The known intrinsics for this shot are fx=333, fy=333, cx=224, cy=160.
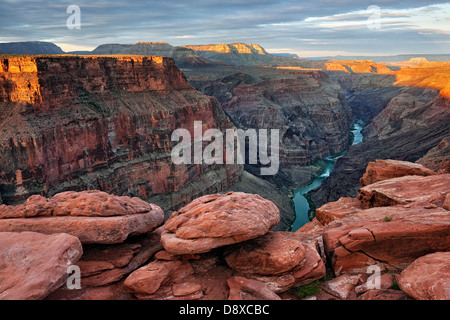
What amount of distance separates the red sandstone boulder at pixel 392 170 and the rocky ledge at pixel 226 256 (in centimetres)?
961

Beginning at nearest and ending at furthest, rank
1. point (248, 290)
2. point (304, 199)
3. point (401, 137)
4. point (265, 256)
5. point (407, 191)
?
point (248, 290)
point (265, 256)
point (407, 191)
point (304, 199)
point (401, 137)

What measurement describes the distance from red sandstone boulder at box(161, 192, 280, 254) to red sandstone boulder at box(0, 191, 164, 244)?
1.92m

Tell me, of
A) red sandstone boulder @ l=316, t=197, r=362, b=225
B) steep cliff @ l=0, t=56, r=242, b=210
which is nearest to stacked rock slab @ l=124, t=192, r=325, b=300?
red sandstone boulder @ l=316, t=197, r=362, b=225

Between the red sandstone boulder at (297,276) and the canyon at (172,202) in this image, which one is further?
the red sandstone boulder at (297,276)

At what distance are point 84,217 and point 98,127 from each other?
32.6 m

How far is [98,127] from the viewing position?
45219 millimetres

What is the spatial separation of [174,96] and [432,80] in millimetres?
126761

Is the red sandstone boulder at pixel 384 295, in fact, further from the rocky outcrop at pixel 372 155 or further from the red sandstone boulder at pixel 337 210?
the rocky outcrop at pixel 372 155

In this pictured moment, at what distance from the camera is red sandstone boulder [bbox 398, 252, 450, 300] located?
11.0 metres

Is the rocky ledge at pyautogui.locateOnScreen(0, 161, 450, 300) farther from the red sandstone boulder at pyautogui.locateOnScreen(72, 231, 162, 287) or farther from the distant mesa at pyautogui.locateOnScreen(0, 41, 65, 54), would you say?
the distant mesa at pyautogui.locateOnScreen(0, 41, 65, 54)

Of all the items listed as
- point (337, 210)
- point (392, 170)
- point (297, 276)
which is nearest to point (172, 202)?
point (337, 210)

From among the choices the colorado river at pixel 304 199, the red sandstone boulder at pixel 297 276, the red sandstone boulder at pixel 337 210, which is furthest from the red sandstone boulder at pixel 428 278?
the colorado river at pixel 304 199

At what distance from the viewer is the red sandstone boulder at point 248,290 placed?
12523 millimetres

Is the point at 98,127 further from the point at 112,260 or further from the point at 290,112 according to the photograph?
the point at 290,112
